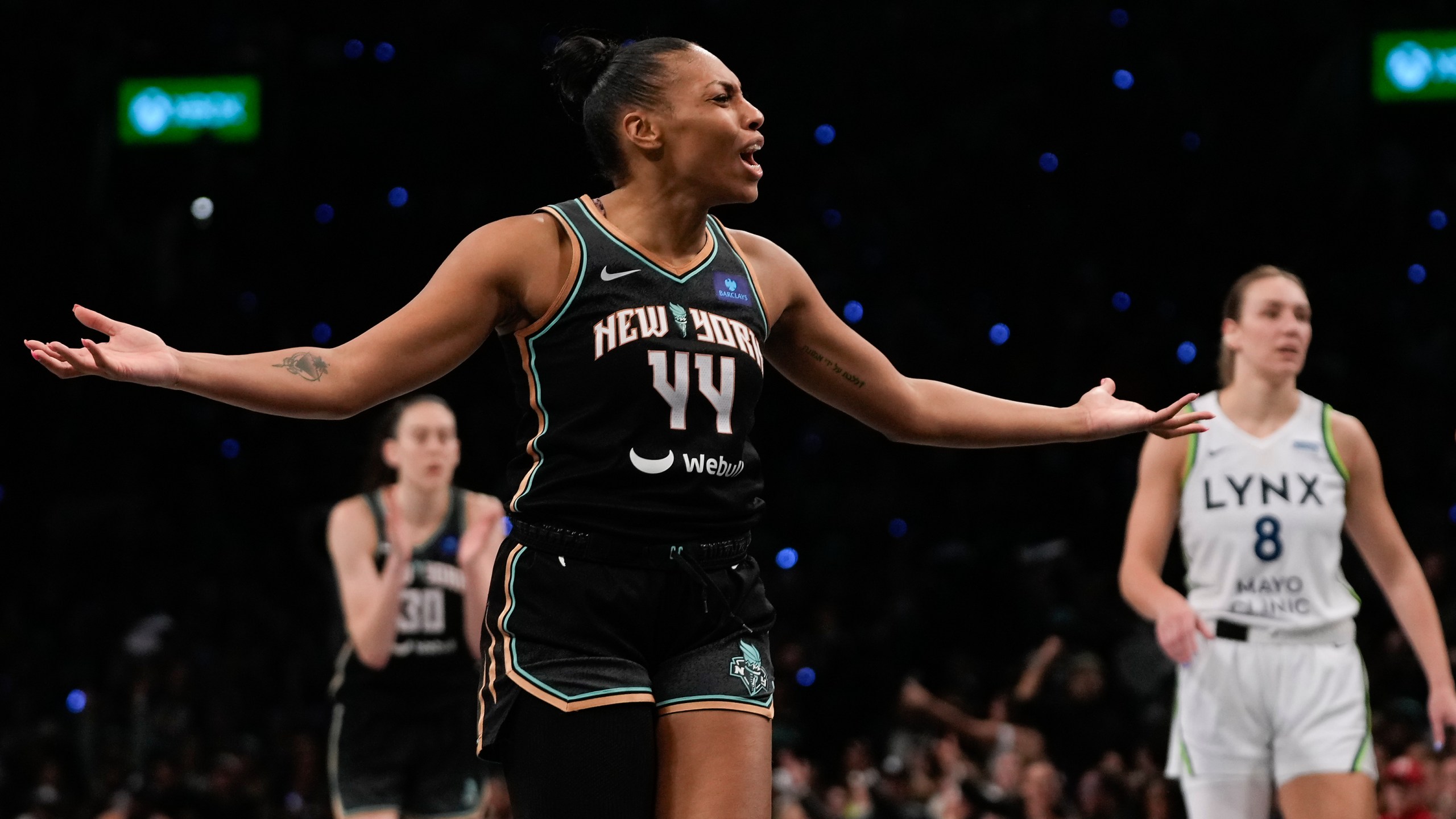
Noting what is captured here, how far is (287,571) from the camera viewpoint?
12.3 meters

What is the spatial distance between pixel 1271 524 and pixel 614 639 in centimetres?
268

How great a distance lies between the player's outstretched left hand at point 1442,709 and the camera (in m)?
4.73

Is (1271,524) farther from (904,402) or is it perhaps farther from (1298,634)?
(904,402)

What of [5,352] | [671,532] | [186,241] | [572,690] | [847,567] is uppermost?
[186,241]

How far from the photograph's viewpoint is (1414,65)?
10273 mm

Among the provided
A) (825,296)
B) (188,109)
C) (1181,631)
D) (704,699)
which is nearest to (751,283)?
(704,699)

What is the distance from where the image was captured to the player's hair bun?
10.2 ft

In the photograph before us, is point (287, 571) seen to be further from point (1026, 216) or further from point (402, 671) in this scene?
point (402, 671)

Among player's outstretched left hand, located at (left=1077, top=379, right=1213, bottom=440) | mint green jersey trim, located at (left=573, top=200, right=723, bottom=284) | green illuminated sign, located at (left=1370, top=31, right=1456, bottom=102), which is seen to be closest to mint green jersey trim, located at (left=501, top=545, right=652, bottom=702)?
mint green jersey trim, located at (left=573, top=200, right=723, bottom=284)

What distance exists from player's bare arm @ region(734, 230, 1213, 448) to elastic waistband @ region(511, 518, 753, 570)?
0.56 m

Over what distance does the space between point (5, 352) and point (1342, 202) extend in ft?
33.3

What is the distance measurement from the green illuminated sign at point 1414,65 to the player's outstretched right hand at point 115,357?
9513mm

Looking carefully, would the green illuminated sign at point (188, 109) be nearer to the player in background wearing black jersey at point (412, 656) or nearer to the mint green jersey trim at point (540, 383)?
the player in background wearing black jersey at point (412, 656)

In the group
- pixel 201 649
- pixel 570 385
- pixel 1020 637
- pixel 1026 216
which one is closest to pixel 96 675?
pixel 201 649
